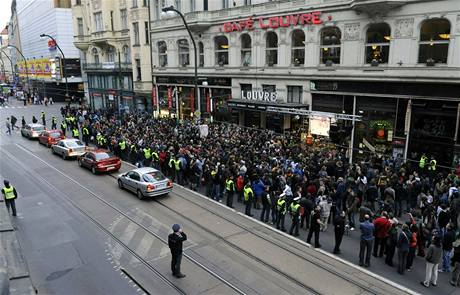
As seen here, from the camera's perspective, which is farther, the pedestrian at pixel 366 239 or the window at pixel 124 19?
the window at pixel 124 19

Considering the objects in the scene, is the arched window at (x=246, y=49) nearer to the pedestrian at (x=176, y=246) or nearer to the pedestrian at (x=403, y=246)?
the pedestrian at (x=403, y=246)

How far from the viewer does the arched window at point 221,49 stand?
30.5 meters

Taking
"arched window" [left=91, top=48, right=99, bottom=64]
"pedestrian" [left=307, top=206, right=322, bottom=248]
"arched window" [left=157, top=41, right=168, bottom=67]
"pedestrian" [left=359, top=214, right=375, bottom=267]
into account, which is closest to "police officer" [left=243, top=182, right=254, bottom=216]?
"pedestrian" [left=307, top=206, right=322, bottom=248]

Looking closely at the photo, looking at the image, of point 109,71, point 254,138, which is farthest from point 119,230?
point 109,71

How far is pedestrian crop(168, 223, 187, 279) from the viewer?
33.0ft

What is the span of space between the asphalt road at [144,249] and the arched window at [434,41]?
1082 centimetres

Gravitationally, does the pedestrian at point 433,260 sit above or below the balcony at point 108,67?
below

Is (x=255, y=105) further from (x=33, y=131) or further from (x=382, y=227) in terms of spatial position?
(x=33, y=131)

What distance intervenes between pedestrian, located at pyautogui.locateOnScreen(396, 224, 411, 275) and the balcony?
127 ft

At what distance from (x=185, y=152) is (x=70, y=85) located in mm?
54907

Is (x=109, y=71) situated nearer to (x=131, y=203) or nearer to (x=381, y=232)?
(x=131, y=203)

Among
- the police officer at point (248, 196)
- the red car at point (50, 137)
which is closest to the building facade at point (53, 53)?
the red car at point (50, 137)

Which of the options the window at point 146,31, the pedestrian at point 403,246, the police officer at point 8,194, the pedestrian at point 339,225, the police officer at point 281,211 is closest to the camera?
the pedestrian at point 403,246

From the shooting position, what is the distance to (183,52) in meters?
34.8
